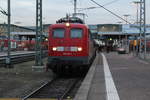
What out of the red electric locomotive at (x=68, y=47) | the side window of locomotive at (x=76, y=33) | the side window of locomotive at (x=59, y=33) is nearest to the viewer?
the red electric locomotive at (x=68, y=47)

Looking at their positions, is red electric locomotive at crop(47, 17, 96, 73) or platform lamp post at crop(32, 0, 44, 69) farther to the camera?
platform lamp post at crop(32, 0, 44, 69)

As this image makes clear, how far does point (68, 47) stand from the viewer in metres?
18.2

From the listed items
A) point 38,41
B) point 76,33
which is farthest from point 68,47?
point 38,41

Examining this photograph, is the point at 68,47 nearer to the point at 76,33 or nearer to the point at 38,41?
the point at 76,33

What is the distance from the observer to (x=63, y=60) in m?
17.9

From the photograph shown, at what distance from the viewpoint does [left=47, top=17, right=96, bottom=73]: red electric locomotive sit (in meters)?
17.9

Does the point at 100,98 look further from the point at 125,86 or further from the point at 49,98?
the point at 125,86

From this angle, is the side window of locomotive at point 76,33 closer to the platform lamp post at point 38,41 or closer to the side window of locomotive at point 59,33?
the side window of locomotive at point 59,33

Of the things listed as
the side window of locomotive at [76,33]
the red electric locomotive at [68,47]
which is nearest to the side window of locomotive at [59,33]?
the red electric locomotive at [68,47]

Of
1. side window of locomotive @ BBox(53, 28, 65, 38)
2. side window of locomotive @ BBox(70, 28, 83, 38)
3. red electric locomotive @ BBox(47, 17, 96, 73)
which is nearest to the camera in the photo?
red electric locomotive @ BBox(47, 17, 96, 73)

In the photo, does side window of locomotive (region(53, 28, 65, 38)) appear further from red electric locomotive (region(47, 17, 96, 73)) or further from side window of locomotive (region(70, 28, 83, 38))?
side window of locomotive (region(70, 28, 83, 38))

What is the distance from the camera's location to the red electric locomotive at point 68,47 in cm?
1789

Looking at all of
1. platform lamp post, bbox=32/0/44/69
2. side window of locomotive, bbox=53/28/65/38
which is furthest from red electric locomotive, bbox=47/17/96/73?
platform lamp post, bbox=32/0/44/69

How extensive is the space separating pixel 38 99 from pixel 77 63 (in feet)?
23.6
